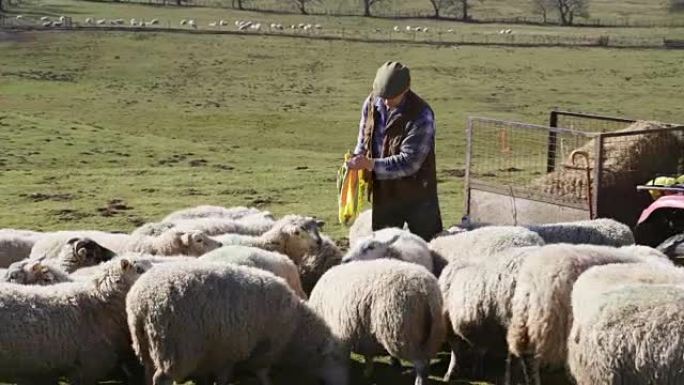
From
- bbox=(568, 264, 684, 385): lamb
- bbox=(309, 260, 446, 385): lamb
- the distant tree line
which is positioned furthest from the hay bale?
the distant tree line

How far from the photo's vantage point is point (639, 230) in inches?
475

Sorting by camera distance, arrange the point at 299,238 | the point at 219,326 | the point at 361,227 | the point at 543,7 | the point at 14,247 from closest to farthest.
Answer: the point at 219,326
the point at 299,238
the point at 14,247
the point at 361,227
the point at 543,7

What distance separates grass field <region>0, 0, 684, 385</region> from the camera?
65.1 ft

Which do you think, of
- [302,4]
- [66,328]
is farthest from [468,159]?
[302,4]

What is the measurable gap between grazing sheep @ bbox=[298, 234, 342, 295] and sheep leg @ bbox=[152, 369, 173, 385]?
10.9 feet

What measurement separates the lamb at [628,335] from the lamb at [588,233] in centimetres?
406

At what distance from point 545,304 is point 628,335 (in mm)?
1356

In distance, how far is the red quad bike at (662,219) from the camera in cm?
1152

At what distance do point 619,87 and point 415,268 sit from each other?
3998cm

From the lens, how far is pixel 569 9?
334 ft

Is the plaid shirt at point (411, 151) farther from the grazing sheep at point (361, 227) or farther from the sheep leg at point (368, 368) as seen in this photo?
the grazing sheep at point (361, 227)

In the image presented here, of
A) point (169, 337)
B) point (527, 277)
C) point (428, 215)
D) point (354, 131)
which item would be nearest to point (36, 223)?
point (428, 215)

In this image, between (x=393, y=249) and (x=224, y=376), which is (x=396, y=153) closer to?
(x=393, y=249)

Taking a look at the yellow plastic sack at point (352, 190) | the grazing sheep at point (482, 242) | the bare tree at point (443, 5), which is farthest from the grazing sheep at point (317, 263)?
the bare tree at point (443, 5)
